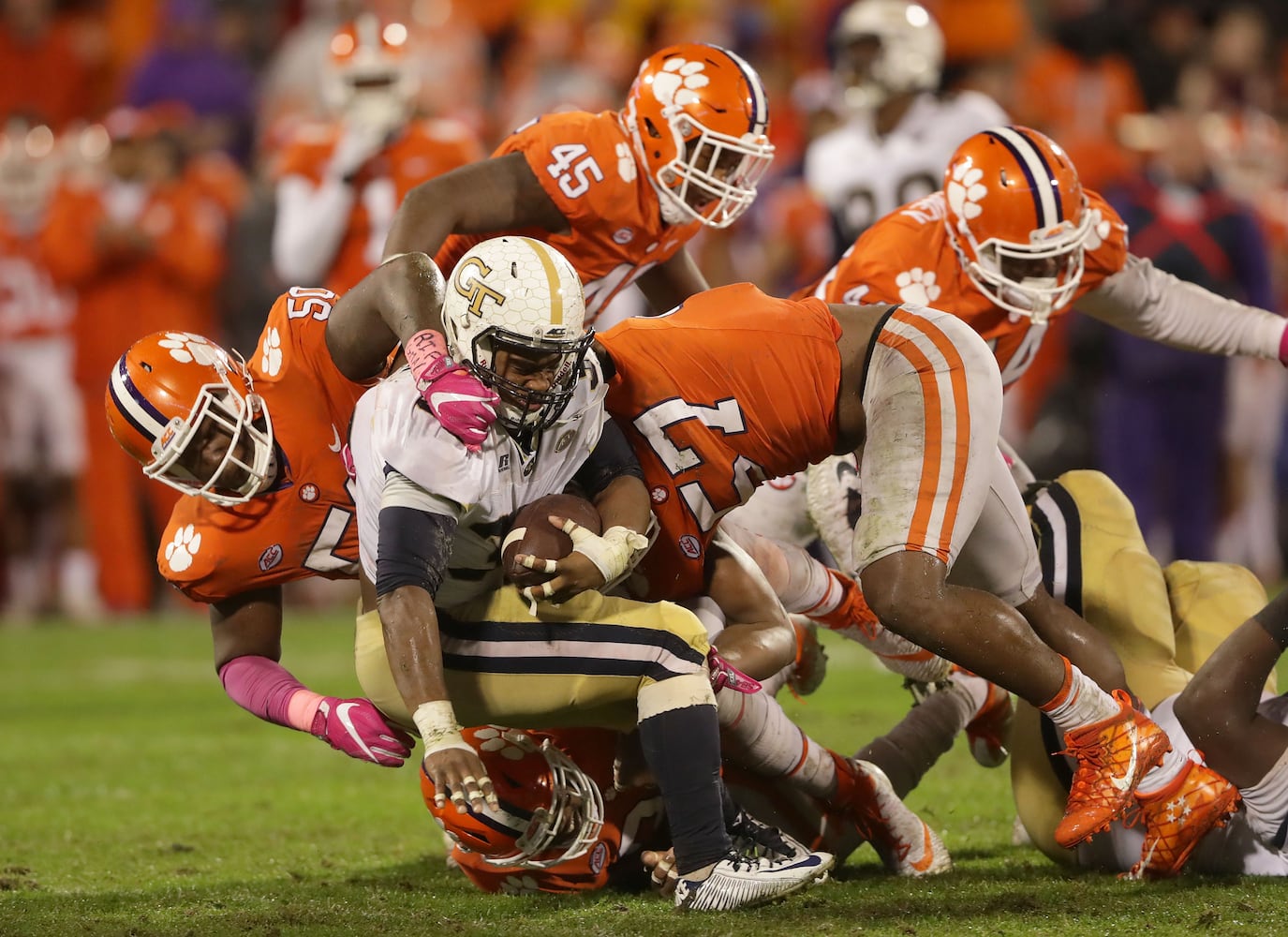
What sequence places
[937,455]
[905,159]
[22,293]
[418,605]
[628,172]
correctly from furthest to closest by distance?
[22,293], [905,159], [628,172], [937,455], [418,605]

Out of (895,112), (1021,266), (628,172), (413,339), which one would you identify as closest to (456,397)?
(413,339)

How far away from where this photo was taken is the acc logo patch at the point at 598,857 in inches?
153

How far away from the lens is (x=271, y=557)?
4.11 metres

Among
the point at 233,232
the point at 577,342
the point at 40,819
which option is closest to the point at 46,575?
the point at 233,232

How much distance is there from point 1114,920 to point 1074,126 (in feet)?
27.4

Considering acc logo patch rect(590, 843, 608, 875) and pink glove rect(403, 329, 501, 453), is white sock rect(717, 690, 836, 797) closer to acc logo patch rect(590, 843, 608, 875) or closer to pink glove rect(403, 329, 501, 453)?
acc logo patch rect(590, 843, 608, 875)

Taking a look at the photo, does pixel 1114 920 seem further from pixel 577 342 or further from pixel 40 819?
pixel 40 819

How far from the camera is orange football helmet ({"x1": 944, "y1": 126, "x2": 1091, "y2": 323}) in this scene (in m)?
4.58

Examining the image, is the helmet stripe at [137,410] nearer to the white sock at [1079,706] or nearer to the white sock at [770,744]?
the white sock at [770,744]

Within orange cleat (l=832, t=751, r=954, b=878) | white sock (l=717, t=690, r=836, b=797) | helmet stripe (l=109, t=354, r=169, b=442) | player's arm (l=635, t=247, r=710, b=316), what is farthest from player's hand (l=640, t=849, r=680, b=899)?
player's arm (l=635, t=247, r=710, b=316)

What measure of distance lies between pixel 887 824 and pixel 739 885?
2.02 ft

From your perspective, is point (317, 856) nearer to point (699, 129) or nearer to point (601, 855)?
point (601, 855)

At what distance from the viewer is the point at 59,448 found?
1001 cm

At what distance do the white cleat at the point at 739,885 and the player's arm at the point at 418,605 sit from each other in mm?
510
